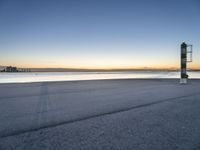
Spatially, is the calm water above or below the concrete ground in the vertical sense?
above

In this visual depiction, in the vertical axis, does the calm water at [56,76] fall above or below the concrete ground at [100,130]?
above

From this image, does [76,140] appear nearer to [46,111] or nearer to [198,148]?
[198,148]

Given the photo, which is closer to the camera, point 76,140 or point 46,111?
point 76,140

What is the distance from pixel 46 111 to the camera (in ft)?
17.7

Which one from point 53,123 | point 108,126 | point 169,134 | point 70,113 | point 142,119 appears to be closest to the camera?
point 169,134

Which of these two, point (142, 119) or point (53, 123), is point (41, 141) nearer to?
point (53, 123)

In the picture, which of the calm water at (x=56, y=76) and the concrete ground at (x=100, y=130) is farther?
the calm water at (x=56, y=76)

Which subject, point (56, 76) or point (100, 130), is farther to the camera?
point (56, 76)

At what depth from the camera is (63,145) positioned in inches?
117

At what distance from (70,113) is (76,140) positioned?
2.05 meters

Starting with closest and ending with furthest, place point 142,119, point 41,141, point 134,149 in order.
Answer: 1. point 134,149
2. point 41,141
3. point 142,119

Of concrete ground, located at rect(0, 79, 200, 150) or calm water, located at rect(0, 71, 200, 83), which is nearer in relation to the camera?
concrete ground, located at rect(0, 79, 200, 150)

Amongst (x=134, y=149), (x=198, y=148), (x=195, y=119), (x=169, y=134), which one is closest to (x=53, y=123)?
(x=134, y=149)

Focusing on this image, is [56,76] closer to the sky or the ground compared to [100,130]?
closer to the sky
